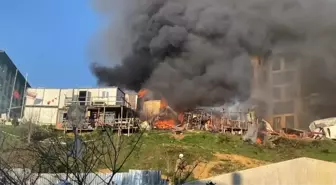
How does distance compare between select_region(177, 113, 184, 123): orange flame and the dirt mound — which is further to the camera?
select_region(177, 113, 184, 123): orange flame

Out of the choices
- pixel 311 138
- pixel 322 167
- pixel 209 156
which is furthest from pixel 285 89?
pixel 322 167

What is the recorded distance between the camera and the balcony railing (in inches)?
1246

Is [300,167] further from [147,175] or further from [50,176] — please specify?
[50,176]

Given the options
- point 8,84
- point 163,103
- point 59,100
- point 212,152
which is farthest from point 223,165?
point 8,84

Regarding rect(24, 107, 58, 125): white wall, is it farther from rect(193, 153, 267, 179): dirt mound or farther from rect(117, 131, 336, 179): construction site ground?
rect(193, 153, 267, 179): dirt mound

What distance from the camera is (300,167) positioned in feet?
40.0

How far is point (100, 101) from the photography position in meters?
32.4

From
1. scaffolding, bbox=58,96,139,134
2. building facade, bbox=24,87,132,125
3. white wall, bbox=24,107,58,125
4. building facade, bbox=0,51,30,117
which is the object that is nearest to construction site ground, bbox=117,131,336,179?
scaffolding, bbox=58,96,139,134

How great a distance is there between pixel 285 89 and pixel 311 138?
26.9 ft

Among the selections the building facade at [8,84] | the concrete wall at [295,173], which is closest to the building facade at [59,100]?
the building facade at [8,84]

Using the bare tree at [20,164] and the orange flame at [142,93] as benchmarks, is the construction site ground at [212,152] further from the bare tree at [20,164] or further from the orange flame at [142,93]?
the orange flame at [142,93]

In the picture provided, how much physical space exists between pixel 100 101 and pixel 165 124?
533cm

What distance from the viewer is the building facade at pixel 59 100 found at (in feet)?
106

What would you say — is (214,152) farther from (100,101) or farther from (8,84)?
(8,84)
